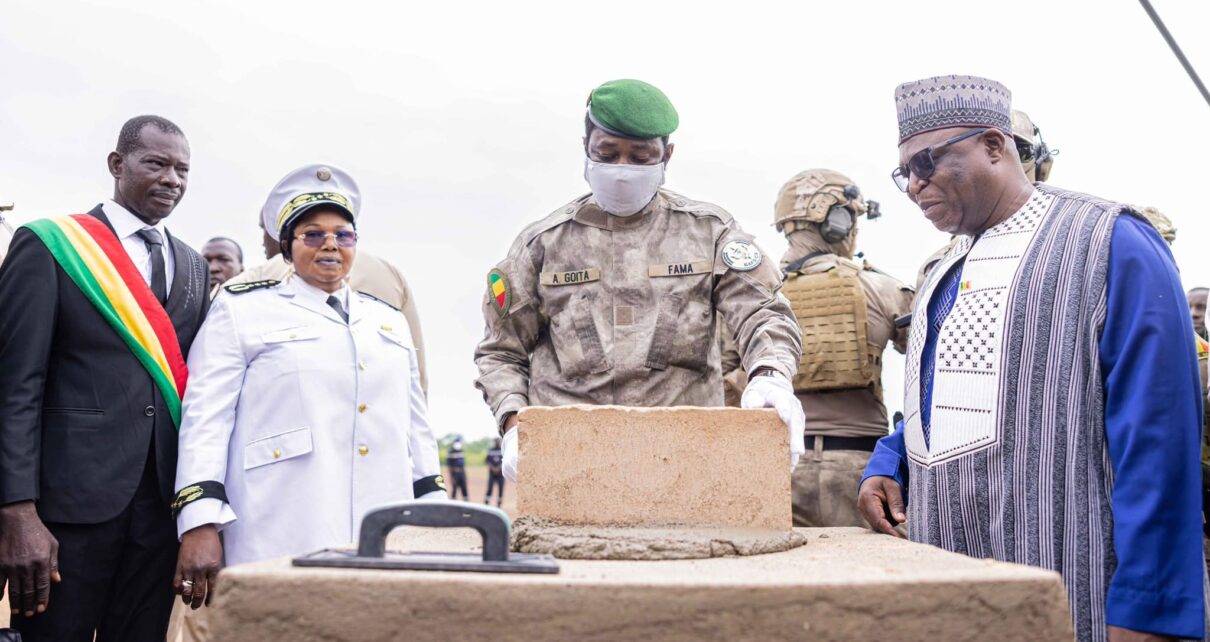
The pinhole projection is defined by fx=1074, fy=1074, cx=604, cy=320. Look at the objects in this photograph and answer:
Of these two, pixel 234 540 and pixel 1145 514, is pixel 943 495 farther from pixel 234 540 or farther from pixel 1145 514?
pixel 234 540

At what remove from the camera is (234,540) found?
3436 millimetres

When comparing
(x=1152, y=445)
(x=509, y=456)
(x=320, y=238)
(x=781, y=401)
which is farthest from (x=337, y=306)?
(x=1152, y=445)

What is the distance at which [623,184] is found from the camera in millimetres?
3451

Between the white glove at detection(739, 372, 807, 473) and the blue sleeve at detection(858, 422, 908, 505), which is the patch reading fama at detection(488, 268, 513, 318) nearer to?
the white glove at detection(739, 372, 807, 473)

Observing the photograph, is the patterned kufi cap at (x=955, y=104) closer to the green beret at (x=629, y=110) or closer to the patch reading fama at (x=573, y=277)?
the green beret at (x=629, y=110)

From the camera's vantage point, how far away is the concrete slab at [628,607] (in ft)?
5.13

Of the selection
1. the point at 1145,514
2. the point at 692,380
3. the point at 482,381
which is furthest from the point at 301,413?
the point at 1145,514

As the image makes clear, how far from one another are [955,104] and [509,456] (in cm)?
159

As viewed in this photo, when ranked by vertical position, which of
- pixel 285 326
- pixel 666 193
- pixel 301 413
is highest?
pixel 666 193

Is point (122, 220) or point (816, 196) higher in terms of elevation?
point (816, 196)

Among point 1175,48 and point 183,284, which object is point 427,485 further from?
point 1175,48

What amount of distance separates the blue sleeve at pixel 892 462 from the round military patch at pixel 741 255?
26.6 inches

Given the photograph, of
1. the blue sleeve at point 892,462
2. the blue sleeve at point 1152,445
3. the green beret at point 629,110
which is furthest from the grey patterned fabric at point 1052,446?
the green beret at point 629,110

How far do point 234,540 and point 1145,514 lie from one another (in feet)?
8.60
